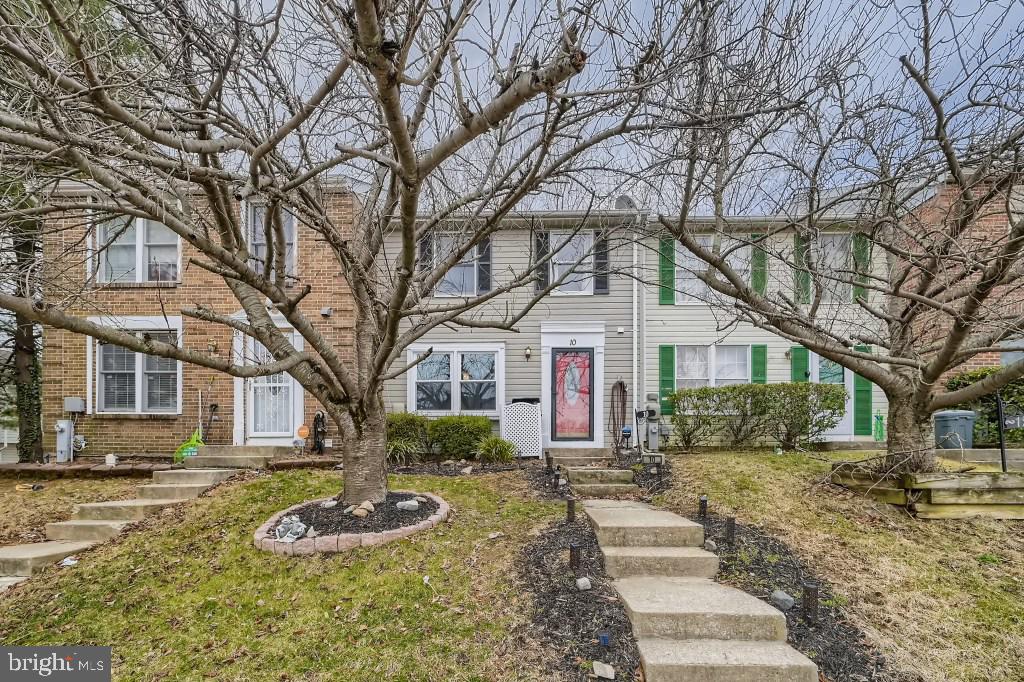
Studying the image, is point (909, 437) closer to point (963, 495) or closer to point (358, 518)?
point (963, 495)

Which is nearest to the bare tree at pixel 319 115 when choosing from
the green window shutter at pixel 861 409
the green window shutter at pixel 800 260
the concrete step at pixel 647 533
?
the green window shutter at pixel 800 260

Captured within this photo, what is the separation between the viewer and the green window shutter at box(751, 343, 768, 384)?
34.2 feet

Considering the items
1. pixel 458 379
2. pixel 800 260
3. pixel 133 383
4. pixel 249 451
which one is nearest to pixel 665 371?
pixel 458 379

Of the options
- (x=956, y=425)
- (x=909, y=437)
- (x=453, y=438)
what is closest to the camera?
(x=909, y=437)

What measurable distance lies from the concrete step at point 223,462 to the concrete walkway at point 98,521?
46 centimetres

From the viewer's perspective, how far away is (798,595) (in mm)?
3828

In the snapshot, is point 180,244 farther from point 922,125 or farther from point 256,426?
point 922,125

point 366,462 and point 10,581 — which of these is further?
point 366,462

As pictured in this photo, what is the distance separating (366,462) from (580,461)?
4604 millimetres

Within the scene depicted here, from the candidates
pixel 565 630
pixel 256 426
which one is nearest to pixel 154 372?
pixel 256 426

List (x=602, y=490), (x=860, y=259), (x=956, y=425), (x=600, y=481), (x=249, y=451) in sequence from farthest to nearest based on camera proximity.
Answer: (x=249, y=451)
(x=956, y=425)
(x=600, y=481)
(x=602, y=490)
(x=860, y=259)

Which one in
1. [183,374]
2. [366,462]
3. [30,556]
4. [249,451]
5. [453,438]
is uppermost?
[183,374]

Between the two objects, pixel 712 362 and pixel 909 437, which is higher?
pixel 712 362

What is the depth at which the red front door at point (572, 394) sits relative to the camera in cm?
1046
